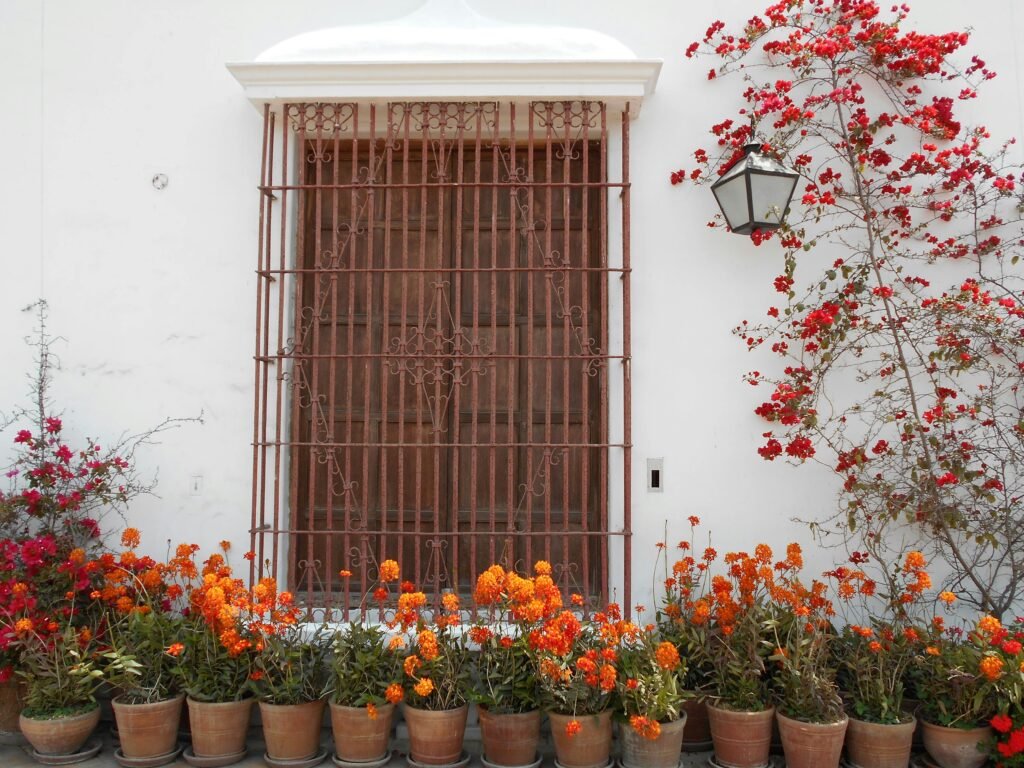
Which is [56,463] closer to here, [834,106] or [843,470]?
[843,470]

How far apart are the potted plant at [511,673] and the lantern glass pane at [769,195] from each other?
69.5 inches

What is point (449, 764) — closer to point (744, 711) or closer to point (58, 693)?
point (744, 711)

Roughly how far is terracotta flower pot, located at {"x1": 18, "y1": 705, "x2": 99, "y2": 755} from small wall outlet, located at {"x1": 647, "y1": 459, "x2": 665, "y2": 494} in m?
2.52

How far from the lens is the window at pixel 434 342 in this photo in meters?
4.04

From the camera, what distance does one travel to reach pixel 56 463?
13.3 feet

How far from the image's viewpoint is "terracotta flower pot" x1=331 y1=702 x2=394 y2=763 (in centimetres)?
343

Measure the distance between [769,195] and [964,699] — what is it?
2119mm

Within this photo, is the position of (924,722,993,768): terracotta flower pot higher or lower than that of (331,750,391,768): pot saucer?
higher

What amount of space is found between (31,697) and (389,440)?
1.79m

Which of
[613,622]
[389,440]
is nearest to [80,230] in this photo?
[389,440]

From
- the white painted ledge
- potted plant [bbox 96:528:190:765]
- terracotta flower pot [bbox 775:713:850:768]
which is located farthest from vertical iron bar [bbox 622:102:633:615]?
potted plant [bbox 96:528:190:765]

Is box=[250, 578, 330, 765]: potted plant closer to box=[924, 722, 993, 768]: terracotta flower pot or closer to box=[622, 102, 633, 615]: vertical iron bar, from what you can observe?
box=[622, 102, 633, 615]: vertical iron bar

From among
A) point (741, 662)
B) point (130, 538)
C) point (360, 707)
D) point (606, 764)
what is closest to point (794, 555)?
point (741, 662)

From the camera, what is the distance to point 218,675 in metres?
3.56
